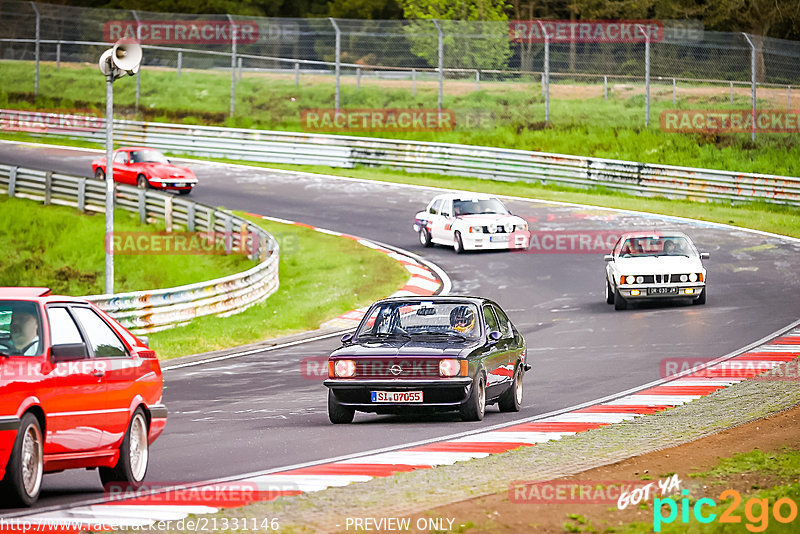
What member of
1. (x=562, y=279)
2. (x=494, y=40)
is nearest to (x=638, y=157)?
(x=494, y=40)

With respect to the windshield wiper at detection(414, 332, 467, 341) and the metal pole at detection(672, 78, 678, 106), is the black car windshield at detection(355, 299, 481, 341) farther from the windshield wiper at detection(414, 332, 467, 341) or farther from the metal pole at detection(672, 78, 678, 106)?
the metal pole at detection(672, 78, 678, 106)

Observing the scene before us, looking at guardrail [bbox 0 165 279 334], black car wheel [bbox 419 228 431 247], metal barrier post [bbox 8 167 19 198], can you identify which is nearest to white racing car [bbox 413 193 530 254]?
black car wheel [bbox 419 228 431 247]

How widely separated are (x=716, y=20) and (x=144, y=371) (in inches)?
2089

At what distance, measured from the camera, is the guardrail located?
67.6 feet

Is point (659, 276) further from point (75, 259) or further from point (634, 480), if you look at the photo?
point (75, 259)

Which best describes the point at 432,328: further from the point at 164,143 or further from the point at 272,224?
the point at 164,143

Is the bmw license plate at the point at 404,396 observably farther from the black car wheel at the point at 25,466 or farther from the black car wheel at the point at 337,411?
the black car wheel at the point at 25,466

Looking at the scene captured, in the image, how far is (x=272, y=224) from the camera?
33.5 meters

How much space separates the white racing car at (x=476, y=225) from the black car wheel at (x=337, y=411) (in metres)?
16.2

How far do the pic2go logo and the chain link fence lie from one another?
92.8ft

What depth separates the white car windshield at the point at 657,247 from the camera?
22.0 meters

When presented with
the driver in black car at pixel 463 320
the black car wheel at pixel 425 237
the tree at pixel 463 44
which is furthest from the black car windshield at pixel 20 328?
the tree at pixel 463 44

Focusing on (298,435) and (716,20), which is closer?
(298,435)

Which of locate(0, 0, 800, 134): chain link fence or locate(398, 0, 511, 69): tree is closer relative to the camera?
locate(0, 0, 800, 134): chain link fence
